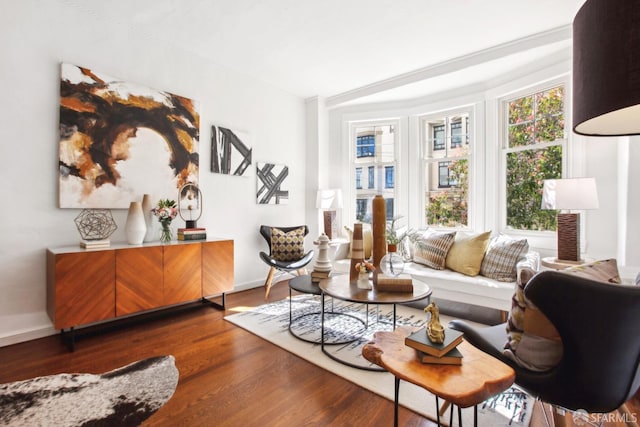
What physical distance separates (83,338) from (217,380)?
58.6 inches

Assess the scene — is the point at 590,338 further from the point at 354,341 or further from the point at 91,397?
the point at 91,397

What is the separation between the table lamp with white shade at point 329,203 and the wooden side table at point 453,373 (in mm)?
3265

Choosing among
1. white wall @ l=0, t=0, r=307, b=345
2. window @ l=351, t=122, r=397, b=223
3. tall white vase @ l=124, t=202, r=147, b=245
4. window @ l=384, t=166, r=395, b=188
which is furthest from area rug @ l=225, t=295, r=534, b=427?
window @ l=384, t=166, r=395, b=188

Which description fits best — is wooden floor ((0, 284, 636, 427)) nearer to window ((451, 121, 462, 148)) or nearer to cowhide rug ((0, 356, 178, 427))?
cowhide rug ((0, 356, 178, 427))

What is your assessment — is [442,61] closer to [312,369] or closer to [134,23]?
[134,23]

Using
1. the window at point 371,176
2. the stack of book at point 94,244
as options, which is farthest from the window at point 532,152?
the stack of book at point 94,244

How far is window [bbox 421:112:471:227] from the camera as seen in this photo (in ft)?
14.0

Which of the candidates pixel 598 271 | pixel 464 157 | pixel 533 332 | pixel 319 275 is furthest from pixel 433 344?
pixel 464 157

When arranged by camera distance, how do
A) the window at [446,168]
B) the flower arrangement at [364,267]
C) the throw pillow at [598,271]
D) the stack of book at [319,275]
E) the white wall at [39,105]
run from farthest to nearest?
the window at [446,168] → the stack of book at [319,275] → the white wall at [39,105] → the flower arrangement at [364,267] → the throw pillow at [598,271]

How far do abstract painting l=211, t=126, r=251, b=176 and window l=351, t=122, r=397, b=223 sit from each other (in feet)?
5.86

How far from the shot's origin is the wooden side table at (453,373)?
101 cm

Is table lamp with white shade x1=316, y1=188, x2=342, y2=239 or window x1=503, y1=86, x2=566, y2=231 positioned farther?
table lamp with white shade x1=316, y1=188, x2=342, y2=239

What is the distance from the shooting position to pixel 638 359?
116cm

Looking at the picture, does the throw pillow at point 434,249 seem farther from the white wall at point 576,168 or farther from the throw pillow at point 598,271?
the throw pillow at point 598,271
